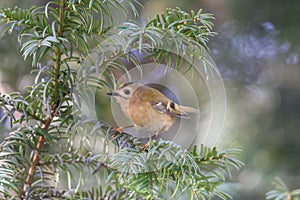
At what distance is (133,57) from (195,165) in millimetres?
127

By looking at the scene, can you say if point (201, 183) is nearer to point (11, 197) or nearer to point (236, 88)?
point (11, 197)

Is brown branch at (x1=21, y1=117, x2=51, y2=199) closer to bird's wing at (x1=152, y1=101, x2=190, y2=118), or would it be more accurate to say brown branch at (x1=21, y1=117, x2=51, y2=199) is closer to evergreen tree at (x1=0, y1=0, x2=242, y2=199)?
evergreen tree at (x1=0, y1=0, x2=242, y2=199)

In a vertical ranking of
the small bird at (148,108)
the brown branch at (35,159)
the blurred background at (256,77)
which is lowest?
the brown branch at (35,159)

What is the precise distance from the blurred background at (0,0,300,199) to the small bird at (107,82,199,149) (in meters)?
0.57

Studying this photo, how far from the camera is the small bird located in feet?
1.50

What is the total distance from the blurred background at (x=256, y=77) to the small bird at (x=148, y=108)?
57cm

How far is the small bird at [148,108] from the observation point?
458 mm

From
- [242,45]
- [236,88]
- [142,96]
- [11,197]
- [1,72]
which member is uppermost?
[242,45]

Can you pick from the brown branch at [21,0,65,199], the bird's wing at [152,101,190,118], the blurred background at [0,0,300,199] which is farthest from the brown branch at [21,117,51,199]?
the blurred background at [0,0,300,199]

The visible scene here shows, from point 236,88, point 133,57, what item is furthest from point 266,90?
point 133,57

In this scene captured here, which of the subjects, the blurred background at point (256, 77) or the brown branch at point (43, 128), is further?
the blurred background at point (256, 77)

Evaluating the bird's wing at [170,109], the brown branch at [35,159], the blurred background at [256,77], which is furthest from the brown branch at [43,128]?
the blurred background at [256,77]

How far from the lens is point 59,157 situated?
1.59 ft

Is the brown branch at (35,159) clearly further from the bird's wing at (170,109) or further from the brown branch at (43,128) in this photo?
the bird's wing at (170,109)
